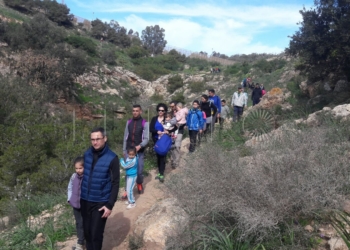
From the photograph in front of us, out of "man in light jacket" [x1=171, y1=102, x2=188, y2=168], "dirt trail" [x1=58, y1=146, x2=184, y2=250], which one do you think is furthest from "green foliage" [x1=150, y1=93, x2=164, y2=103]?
"dirt trail" [x1=58, y1=146, x2=184, y2=250]

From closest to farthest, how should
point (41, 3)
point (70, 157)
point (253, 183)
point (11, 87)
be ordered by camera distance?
point (253, 183)
point (70, 157)
point (11, 87)
point (41, 3)

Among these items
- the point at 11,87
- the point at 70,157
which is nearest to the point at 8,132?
the point at 70,157

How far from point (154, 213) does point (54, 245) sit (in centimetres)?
152

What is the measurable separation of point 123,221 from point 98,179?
6.15 ft

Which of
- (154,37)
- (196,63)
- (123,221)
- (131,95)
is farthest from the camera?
(154,37)

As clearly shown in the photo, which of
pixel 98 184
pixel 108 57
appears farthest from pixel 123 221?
pixel 108 57

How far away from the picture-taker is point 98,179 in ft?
12.4

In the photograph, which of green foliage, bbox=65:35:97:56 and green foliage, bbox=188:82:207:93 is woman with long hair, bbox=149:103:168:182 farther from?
green foliage, bbox=65:35:97:56

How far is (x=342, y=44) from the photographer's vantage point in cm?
1151

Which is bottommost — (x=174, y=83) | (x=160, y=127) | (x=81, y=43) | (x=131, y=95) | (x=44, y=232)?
(x=44, y=232)

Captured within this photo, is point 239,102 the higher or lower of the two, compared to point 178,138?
higher

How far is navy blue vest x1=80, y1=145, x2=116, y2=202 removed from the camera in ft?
12.4

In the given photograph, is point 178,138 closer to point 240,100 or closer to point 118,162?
point 118,162

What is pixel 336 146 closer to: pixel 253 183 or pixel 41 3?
pixel 253 183
